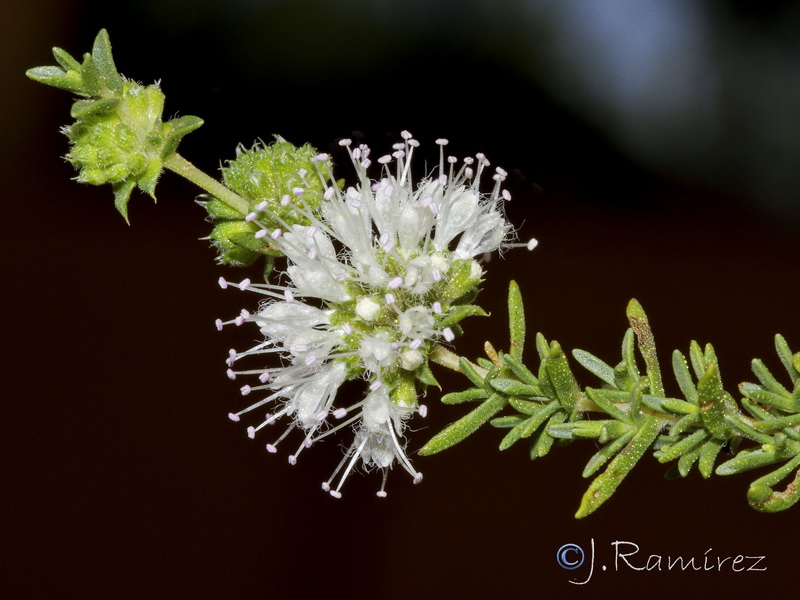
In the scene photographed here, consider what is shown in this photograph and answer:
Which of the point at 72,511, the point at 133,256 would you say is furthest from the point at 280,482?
the point at 133,256

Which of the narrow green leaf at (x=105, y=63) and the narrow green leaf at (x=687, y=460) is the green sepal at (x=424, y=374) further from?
the narrow green leaf at (x=105, y=63)

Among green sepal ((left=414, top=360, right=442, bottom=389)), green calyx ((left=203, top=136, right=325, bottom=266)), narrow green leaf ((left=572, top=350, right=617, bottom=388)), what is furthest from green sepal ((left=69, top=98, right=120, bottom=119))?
narrow green leaf ((left=572, top=350, right=617, bottom=388))

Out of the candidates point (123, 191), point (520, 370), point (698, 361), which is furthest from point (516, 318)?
point (123, 191)

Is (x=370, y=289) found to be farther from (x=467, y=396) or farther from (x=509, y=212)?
(x=509, y=212)

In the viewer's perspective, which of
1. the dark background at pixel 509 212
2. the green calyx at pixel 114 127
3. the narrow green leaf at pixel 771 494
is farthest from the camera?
the dark background at pixel 509 212

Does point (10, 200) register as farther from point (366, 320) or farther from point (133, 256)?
point (366, 320)

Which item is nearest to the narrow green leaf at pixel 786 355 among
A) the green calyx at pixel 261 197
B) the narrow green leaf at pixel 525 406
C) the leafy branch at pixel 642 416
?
the leafy branch at pixel 642 416
